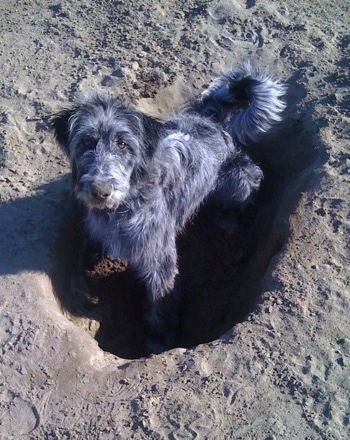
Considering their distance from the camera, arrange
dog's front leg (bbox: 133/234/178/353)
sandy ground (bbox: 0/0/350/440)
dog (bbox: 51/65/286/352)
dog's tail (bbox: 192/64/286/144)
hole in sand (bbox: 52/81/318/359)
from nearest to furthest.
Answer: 1. sandy ground (bbox: 0/0/350/440)
2. dog (bbox: 51/65/286/352)
3. dog's front leg (bbox: 133/234/178/353)
4. hole in sand (bbox: 52/81/318/359)
5. dog's tail (bbox: 192/64/286/144)

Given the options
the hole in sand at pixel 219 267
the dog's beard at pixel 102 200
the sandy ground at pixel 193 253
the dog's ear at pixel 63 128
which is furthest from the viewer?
the hole in sand at pixel 219 267

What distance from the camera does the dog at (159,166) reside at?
4.70 metres

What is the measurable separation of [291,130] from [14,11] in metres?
4.69

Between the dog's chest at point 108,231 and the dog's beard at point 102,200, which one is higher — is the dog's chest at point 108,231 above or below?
below

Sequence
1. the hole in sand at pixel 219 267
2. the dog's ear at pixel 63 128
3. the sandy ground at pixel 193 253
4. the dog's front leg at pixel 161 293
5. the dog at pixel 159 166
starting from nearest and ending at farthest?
the sandy ground at pixel 193 253
the dog at pixel 159 166
the dog's ear at pixel 63 128
the dog's front leg at pixel 161 293
the hole in sand at pixel 219 267

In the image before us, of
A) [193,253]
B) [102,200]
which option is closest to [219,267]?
[193,253]

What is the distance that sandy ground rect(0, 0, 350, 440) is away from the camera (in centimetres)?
436

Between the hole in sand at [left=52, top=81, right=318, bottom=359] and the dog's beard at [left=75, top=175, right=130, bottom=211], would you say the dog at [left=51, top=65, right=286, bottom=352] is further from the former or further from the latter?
the hole in sand at [left=52, top=81, right=318, bottom=359]

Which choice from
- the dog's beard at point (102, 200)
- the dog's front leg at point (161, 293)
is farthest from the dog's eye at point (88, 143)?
the dog's front leg at point (161, 293)

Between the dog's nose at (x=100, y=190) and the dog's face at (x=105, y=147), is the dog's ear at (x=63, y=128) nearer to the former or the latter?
the dog's face at (x=105, y=147)

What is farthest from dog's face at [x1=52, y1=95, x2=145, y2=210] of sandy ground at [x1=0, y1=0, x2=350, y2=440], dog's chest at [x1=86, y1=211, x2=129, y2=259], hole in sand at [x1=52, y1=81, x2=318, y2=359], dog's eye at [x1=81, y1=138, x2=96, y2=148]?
hole in sand at [x1=52, y1=81, x2=318, y2=359]

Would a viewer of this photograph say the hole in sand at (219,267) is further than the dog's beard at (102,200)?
Yes

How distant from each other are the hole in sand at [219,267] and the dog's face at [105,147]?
4.90ft

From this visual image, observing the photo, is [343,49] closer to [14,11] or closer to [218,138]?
[218,138]
